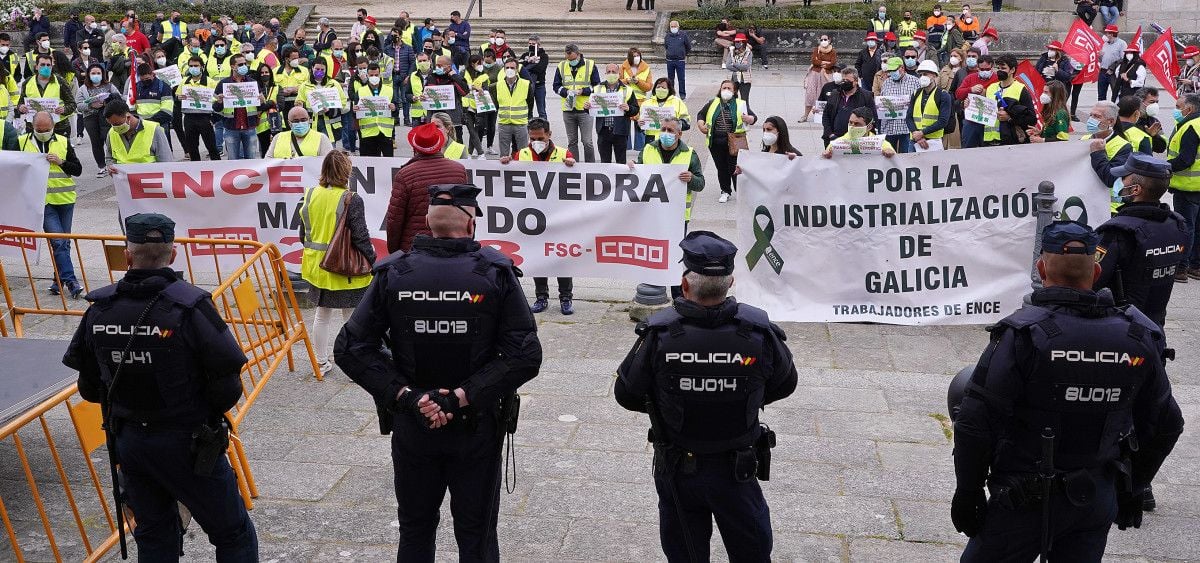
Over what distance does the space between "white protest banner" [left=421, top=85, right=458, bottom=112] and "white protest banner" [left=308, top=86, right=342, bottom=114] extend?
1.55 m

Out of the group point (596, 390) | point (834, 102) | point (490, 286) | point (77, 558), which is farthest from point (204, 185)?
point (834, 102)

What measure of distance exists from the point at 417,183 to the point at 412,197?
11 centimetres

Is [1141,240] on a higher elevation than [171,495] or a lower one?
higher

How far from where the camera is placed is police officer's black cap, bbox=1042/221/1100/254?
161 inches

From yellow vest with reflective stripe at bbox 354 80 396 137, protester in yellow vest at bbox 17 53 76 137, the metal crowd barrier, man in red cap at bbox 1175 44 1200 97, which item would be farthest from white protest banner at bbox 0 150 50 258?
man in red cap at bbox 1175 44 1200 97

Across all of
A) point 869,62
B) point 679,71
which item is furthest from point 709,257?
point 679,71

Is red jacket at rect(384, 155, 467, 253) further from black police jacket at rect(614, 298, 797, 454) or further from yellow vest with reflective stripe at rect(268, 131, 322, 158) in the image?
black police jacket at rect(614, 298, 797, 454)

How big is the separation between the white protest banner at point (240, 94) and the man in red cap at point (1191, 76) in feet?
45.1

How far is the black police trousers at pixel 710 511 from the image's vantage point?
4.42 metres

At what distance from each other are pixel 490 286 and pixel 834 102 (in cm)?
1153

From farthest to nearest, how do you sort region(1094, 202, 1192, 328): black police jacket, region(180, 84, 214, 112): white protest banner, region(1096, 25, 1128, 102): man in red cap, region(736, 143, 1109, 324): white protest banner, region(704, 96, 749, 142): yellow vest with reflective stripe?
region(1096, 25, 1128, 102): man in red cap → region(180, 84, 214, 112): white protest banner → region(704, 96, 749, 142): yellow vest with reflective stripe → region(736, 143, 1109, 324): white protest banner → region(1094, 202, 1192, 328): black police jacket

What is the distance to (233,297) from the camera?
375 inches

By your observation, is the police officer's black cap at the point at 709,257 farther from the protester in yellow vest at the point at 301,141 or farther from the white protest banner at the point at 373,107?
the white protest banner at the point at 373,107

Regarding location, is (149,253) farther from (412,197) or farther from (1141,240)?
(1141,240)
